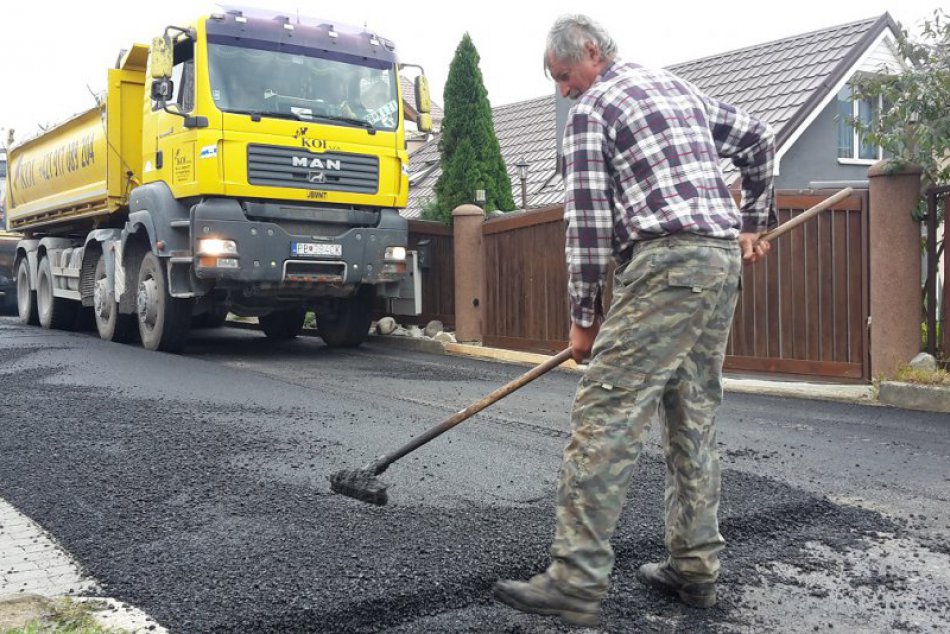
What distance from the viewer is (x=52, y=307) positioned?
14.8 m

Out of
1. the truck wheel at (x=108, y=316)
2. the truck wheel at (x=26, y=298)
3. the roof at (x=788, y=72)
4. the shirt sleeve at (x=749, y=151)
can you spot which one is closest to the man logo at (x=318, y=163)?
the truck wheel at (x=108, y=316)

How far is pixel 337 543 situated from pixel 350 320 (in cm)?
846

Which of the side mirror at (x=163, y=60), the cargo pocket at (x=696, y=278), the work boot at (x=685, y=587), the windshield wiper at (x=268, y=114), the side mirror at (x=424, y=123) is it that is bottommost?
the work boot at (x=685, y=587)

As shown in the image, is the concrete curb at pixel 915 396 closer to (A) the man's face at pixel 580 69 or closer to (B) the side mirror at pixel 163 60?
(A) the man's face at pixel 580 69

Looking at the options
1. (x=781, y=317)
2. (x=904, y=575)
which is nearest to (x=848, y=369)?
(x=781, y=317)

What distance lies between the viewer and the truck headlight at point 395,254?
10781 mm

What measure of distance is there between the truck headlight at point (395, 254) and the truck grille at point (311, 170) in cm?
67

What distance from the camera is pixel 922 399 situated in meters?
7.41

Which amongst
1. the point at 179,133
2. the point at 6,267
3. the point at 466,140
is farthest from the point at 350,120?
the point at 6,267

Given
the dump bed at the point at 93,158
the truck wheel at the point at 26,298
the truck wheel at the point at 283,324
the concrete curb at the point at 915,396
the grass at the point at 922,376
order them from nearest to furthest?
the concrete curb at the point at 915,396 < the grass at the point at 922,376 < the dump bed at the point at 93,158 < the truck wheel at the point at 283,324 < the truck wheel at the point at 26,298

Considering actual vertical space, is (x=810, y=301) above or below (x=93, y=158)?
below

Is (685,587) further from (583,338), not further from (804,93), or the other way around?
(804,93)

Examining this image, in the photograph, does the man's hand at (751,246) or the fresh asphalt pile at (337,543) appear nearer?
the fresh asphalt pile at (337,543)

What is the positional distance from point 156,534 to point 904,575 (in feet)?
9.28
